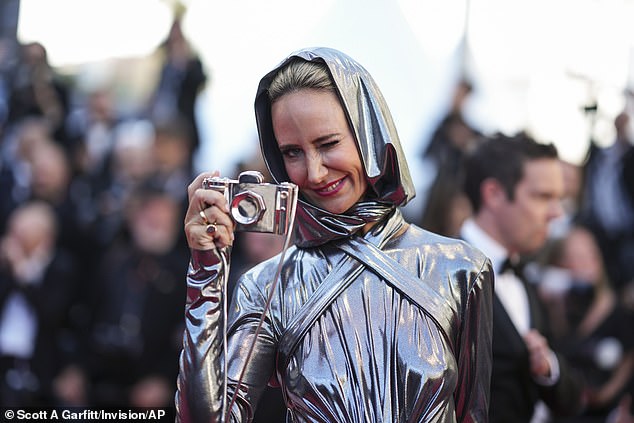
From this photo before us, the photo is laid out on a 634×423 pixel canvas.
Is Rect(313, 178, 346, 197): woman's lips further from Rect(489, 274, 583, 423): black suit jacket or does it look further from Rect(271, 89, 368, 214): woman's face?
Rect(489, 274, 583, 423): black suit jacket

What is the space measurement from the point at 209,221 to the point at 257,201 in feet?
0.36

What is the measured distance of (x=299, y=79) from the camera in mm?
2514

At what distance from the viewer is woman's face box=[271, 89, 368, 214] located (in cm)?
248

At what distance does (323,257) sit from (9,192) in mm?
6547

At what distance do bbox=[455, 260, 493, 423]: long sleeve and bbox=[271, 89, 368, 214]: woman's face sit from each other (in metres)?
0.37

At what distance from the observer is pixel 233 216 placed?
7.50 feet

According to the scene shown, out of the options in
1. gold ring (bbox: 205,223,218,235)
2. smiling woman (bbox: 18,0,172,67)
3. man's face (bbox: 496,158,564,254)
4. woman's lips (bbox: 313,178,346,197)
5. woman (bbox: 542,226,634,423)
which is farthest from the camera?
smiling woman (bbox: 18,0,172,67)

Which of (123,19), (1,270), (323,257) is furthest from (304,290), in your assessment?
(123,19)

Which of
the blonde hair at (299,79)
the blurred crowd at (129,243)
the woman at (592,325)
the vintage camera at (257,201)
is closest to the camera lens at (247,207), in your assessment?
the vintage camera at (257,201)

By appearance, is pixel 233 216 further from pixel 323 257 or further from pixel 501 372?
pixel 501 372

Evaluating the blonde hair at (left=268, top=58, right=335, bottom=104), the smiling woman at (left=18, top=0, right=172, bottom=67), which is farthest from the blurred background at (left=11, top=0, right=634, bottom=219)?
the blonde hair at (left=268, top=58, right=335, bottom=104)

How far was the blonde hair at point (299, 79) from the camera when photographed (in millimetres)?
2500

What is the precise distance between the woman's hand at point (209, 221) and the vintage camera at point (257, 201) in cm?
2

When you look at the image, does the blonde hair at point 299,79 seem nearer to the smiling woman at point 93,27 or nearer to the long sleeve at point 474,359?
the long sleeve at point 474,359
